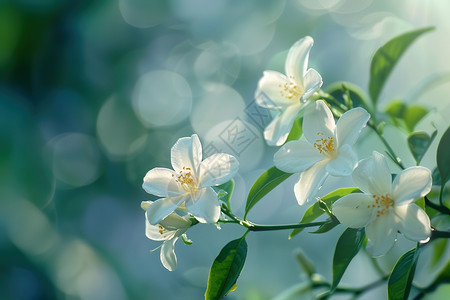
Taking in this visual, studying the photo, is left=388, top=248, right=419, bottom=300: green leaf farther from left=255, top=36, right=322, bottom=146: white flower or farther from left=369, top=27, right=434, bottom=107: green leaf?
left=369, top=27, right=434, bottom=107: green leaf

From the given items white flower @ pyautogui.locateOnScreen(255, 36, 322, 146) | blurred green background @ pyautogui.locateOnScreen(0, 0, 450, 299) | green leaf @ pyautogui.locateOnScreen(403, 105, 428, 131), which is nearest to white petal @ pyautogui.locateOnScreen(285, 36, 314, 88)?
white flower @ pyautogui.locateOnScreen(255, 36, 322, 146)

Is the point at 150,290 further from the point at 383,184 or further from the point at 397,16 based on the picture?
the point at 383,184

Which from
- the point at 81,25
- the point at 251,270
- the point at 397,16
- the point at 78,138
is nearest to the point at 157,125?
the point at 78,138

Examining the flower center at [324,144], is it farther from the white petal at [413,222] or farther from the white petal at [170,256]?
the white petal at [170,256]

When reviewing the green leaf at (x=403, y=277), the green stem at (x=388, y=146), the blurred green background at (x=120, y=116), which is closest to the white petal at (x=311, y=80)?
the green stem at (x=388, y=146)

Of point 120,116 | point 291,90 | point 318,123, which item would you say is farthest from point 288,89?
point 120,116

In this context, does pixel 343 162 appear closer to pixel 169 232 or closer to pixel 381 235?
pixel 381 235
